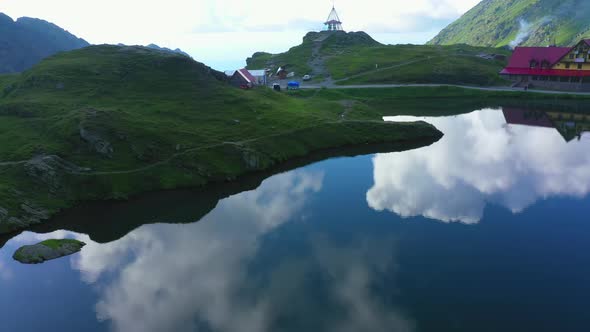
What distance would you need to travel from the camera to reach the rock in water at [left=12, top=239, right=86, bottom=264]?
5995 centimetres

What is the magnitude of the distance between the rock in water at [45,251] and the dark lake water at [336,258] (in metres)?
1.51

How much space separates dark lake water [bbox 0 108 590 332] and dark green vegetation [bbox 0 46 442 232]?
8.30 meters

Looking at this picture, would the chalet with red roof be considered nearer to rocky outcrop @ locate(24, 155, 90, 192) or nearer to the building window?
the building window

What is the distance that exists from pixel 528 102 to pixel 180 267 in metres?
165

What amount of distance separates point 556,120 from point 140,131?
138m

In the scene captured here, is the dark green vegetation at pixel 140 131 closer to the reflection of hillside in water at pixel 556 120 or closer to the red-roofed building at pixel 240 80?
the red-roofed building at pixel 240 80

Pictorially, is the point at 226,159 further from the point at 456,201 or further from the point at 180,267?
the point at 456,201

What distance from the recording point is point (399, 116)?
15612 centimetres

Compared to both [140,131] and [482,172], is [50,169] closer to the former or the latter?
[140,131]

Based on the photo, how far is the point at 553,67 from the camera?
581 feet

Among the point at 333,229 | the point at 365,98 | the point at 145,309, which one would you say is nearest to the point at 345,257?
the point at 333,229

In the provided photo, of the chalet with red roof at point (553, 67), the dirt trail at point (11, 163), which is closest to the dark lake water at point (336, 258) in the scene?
the dirt trail at point (11, 163)

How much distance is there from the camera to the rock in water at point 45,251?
59953 millimetres

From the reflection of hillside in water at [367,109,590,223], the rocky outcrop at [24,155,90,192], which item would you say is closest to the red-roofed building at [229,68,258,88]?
the reflection of hillside in water at [367,109,590,223]
